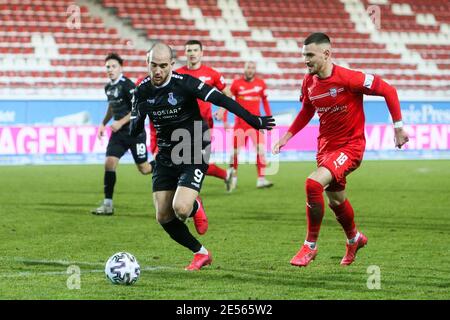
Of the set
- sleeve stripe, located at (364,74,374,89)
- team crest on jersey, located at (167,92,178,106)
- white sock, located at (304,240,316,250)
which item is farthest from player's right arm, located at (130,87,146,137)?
sleeve stripe, located at (364,74,374,89)

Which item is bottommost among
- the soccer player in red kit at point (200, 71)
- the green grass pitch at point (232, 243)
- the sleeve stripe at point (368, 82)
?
the green grass pitch at point (232, 243)

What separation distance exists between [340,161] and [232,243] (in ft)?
6.88

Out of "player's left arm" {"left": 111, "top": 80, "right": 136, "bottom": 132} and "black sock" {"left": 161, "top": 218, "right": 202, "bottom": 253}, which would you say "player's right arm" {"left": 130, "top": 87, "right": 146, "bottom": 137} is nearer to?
"black sock" {"left": 161, "top": 218, "right": 202, "bottom": 253}

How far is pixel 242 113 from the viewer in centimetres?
698

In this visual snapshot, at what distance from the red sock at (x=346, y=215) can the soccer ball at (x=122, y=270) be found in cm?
216

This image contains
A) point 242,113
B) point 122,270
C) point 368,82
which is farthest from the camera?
point 368,82

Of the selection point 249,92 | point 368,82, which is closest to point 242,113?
point 368,82

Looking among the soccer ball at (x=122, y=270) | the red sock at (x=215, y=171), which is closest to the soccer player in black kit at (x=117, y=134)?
the red sock at (x=215, y=171)

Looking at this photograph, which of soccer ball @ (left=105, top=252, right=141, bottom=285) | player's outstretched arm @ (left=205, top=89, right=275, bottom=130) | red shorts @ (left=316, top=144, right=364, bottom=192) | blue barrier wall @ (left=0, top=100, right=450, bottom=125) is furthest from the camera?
blue barrier wall @ (left=0, top=100, right=450, bottom=125)

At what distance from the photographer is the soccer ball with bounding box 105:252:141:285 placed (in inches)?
251

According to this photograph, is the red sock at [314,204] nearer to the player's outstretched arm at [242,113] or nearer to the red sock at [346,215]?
the red sock at [346,215]

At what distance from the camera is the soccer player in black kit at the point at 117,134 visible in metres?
11.9

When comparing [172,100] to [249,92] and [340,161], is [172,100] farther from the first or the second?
[249,92]

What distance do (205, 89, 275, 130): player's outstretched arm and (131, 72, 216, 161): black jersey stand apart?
7 centimetres
